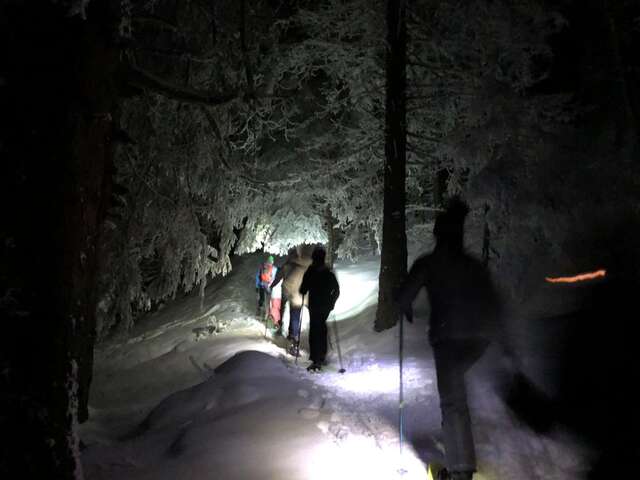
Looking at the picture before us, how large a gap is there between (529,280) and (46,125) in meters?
8.50

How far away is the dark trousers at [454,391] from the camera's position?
3893 millimetres

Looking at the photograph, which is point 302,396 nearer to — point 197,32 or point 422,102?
point 197,32

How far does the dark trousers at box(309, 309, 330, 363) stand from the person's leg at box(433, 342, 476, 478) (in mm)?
4541

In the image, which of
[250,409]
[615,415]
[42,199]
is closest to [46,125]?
[42,199]

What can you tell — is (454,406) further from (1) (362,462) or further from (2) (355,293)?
(2) (355,293)

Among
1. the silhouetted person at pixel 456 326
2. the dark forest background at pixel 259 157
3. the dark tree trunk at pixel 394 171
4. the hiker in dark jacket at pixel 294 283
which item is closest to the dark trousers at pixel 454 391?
the silhouetted person at pixel 456 326

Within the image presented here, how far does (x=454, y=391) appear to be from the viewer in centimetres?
396

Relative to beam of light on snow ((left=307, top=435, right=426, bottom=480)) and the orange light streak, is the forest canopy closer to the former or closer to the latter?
the orange light streak

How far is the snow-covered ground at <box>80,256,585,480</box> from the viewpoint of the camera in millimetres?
4305

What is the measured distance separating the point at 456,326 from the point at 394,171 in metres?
6.50

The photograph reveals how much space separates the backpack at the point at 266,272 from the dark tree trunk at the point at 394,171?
15.1 feet

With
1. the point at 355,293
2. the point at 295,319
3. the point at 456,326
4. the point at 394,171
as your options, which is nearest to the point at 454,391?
the point at 456,326

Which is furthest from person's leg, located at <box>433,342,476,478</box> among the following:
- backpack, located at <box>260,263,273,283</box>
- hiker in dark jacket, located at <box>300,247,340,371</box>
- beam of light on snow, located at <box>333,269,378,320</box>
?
backpack, located at <box>260,263,273,283</box>

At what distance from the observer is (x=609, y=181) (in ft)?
29.9
